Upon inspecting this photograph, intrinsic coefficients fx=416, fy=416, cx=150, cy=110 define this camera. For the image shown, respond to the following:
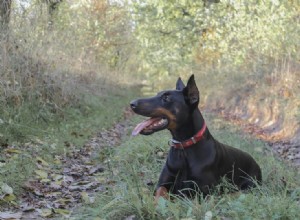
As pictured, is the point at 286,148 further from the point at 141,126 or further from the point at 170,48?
the point at 170,48

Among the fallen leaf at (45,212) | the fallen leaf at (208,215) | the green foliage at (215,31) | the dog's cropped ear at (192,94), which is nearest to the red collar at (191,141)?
the dog's cropped ear at (192,94)

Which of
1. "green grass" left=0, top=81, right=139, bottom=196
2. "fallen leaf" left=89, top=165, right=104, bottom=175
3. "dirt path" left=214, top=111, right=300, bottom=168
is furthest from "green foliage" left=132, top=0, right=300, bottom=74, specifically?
"fallen leaf" left=89, top=165, right=104, bottom=175

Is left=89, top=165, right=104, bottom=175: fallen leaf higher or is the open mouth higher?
the open mouth

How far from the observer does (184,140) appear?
4.38 metres

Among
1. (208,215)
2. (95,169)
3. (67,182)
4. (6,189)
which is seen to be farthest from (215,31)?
(208,215)

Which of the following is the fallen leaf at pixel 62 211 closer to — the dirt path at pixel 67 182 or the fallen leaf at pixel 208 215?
the dirt path at pixel 67 182

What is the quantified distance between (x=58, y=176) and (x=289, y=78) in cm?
800

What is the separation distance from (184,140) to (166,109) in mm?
378

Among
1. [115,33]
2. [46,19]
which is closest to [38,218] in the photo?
[46,19]

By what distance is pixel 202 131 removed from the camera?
4.41 m

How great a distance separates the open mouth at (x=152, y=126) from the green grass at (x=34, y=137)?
4.88 feet

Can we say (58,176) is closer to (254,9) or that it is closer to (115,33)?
(254,9)

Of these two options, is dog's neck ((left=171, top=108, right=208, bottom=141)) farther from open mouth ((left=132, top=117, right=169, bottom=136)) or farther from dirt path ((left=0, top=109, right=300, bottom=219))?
dirt path ((left=0, top=109, right=300, bottom=219))

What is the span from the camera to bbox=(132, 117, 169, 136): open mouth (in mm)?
4285
